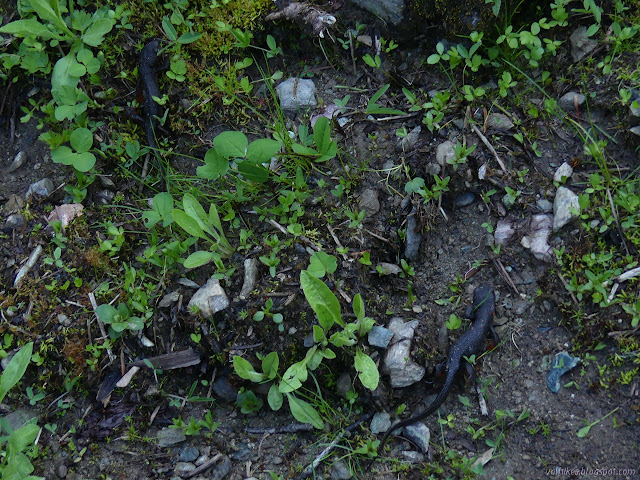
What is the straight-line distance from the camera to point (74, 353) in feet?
9.04

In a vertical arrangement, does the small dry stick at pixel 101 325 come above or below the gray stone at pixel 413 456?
above

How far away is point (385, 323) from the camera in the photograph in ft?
8.98

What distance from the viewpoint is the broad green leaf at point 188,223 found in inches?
110

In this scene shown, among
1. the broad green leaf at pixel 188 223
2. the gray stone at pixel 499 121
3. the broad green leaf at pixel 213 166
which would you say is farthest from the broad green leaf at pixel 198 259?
the gray stone at pixel 499 121

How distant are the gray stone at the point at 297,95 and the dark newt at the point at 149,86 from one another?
779 mm

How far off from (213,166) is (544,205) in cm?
179

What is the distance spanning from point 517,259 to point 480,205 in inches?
→ 14.5

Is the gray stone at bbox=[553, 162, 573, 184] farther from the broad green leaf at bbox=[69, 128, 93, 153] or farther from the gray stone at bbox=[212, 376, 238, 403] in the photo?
Result: the broad green leaf at bbox=[69, 128, 93, 153]

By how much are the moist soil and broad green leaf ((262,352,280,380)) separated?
0.12m

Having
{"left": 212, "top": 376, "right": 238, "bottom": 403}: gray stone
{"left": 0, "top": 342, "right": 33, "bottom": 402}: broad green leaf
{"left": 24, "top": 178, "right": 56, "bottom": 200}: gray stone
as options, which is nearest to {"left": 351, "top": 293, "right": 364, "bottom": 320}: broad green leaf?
{"left": 212, "top": 376, "right": 238, "bottom": 403}: gray stone

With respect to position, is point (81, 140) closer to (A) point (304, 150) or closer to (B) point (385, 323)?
(A) point (304, 150)

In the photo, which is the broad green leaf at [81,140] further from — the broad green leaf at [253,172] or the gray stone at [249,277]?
the gray stone at [249,277]

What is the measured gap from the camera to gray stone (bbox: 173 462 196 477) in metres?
2.54

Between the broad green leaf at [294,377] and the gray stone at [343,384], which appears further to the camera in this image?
the gray stone at [343,384]
